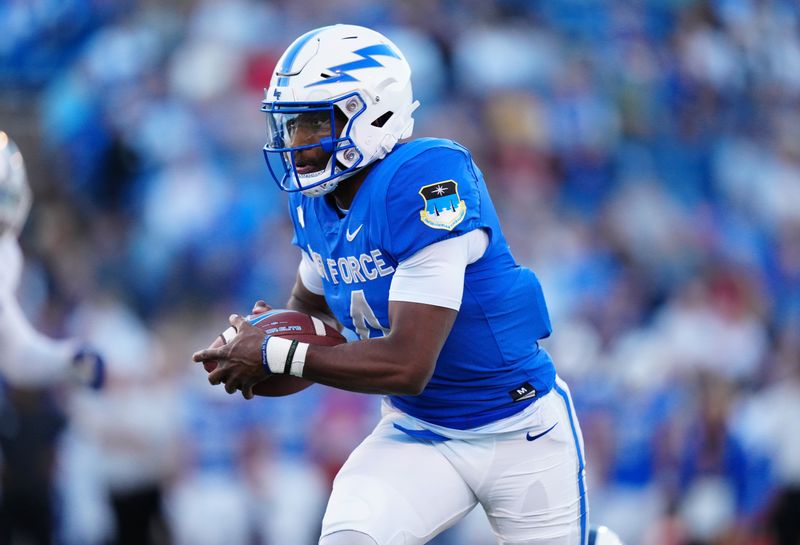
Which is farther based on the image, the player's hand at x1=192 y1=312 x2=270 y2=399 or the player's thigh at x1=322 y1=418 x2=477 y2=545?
the player's thigh at x1=322 y1=418 x2=477 y2=545

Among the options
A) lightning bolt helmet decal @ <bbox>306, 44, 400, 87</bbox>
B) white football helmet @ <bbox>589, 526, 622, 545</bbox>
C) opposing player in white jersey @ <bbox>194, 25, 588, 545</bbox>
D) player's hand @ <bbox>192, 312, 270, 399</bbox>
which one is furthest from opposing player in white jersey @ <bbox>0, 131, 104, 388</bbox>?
white football helmet @ <bbox>589, 526, 622, 545</bbox>

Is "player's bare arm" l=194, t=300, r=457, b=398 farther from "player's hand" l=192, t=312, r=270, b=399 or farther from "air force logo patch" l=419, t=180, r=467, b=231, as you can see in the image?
"air force logo patch" l=419, t=180, r=467, b=231

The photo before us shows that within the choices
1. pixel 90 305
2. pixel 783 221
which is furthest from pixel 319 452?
pixel 783 221

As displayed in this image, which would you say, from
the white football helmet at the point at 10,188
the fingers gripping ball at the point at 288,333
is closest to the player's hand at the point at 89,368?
the white football helmet at the point at 10,188

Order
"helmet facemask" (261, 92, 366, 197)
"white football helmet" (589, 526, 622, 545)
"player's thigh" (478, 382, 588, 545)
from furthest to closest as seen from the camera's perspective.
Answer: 1. "white football helmet" (589, 526, 622, 545)
2. "player's thigh" (478, 382, 588, 545)
3. "helmet facemask" (261, 92, 366, 197)

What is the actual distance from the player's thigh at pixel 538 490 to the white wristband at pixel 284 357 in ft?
2.46

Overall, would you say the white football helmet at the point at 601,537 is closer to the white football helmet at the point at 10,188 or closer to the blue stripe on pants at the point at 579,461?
the blue stripe on pants at the point at 579,461

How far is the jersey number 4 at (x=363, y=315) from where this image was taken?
12.3 ft

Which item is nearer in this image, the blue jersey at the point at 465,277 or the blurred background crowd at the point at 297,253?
the blue jersey at the point at 465,277

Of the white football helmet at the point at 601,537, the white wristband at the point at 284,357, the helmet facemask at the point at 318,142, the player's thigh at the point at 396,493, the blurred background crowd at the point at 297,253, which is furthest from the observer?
the blurred background crowd at the point at 297,253

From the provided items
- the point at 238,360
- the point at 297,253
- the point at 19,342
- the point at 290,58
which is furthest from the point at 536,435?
the point at 297,253

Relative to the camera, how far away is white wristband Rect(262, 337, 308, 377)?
344 cm

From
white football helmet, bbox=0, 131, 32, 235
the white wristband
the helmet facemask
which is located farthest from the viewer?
white football helmet, bbox=0, 131, 32, 235

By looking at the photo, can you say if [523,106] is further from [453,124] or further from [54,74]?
[54,74]
